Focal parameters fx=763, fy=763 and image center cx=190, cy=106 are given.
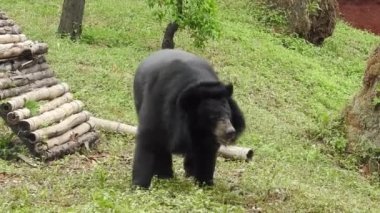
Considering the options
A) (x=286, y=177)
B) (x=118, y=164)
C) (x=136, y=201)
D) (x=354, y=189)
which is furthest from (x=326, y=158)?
(x=136, y=201)

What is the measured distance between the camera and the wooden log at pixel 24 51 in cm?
737

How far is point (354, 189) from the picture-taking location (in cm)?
805

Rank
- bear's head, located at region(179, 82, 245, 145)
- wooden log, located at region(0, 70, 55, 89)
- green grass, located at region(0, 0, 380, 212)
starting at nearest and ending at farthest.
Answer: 1. bear's head, located at region(179, 82, 245, 145)
2. green grass, located at region(0, 0, 380, 212)
3. wooden log, located at region(0, 70, 55, 89)

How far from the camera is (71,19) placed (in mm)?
12938

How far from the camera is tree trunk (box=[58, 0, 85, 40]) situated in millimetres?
12898

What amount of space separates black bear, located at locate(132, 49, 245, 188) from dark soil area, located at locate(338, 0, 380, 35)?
16.2 m

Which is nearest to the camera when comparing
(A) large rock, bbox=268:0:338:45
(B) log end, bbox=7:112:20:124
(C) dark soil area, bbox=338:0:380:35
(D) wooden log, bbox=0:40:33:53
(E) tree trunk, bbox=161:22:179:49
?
(B) log end, bbox=7:112:20:124

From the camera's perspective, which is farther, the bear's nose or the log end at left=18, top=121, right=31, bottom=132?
the log end at left=18, top=121, right=31, bottom=132

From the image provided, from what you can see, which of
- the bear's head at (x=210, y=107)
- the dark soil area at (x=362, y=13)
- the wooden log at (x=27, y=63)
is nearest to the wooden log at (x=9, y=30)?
the wooden log at (x=27, y=63)

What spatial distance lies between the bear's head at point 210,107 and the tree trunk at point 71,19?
7.58 meters

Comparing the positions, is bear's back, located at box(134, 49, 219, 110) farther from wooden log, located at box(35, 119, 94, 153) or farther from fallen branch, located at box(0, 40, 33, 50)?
fallen branch, located at box(0, 40, 33, 50)

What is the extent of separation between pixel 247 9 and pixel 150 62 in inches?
474

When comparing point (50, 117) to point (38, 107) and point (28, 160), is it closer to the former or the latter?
point (38, 107)

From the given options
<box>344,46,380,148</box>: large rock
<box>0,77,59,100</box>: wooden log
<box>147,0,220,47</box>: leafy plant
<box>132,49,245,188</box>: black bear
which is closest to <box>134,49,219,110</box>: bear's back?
<box>132,49,245,188</box>: black bear
